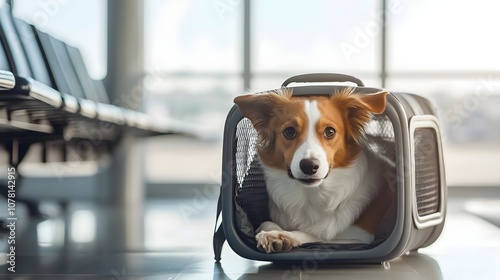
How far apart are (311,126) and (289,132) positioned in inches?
2.7

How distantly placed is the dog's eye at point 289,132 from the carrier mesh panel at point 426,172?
1.49 ft

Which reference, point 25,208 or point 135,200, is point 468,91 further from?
point 25,208

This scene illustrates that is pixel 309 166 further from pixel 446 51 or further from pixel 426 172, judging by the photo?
pixel 446 51

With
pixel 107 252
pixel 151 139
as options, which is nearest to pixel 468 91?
pixel 151 139

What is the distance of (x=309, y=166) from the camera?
222 cm

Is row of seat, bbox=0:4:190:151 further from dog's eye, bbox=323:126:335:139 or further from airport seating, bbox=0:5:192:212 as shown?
dog's eye, bbox=323:126:335:139

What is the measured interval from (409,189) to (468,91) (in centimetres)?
455

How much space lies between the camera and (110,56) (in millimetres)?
6660

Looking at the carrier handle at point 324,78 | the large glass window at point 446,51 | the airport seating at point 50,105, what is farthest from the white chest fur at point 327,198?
the large glass window at point 446,51

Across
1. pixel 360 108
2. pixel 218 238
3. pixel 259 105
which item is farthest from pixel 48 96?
pixel 360 108

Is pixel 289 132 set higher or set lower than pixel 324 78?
lower

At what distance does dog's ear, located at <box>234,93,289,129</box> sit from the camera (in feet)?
7.47

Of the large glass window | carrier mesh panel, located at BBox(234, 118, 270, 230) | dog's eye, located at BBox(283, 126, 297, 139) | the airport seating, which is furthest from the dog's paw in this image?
the large glass window

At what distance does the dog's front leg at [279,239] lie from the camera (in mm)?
2244
